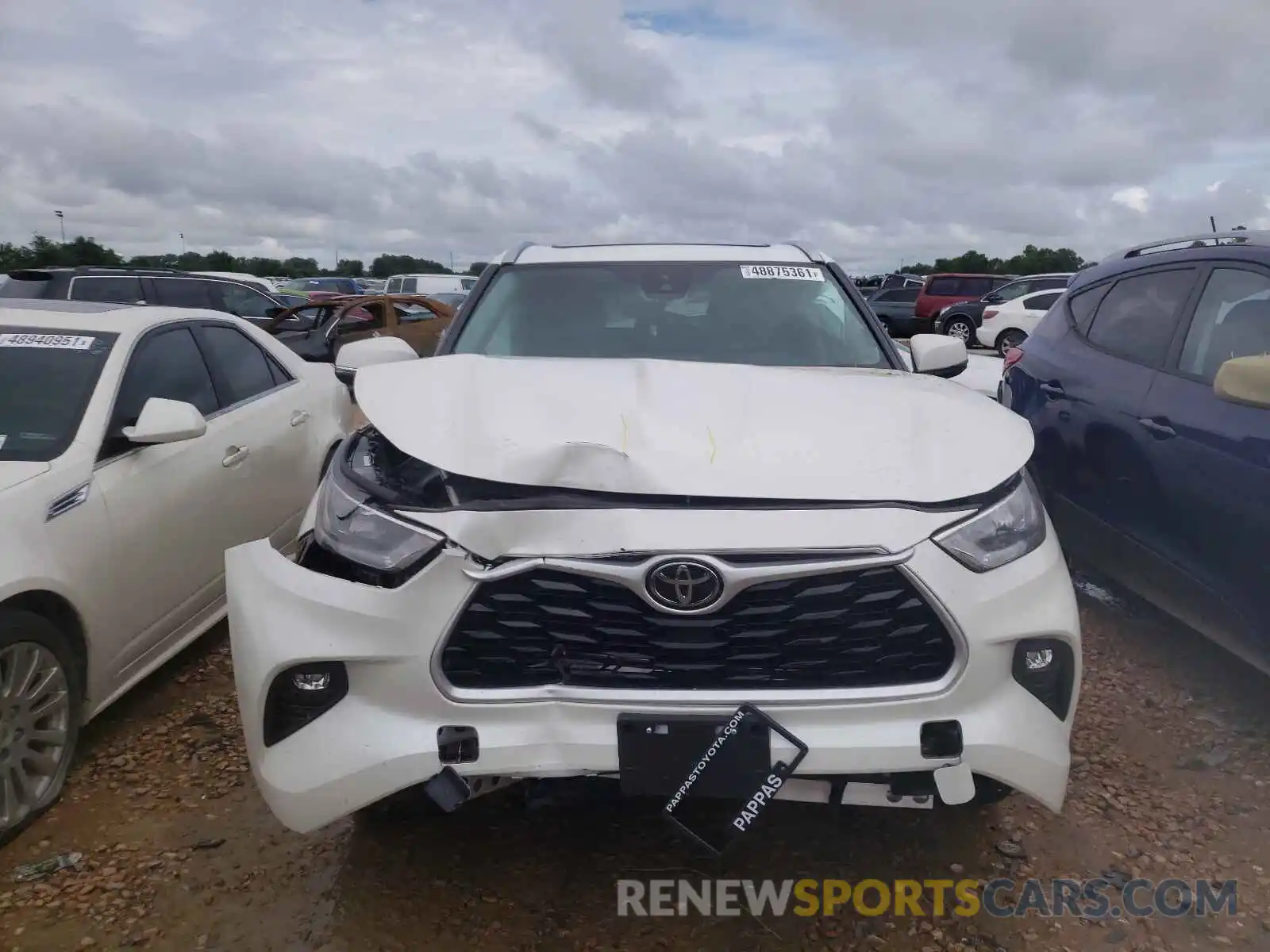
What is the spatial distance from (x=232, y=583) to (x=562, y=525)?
886 millimetres

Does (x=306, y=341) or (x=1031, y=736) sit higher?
(x=1031, y=736)

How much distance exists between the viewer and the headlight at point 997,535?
2.12m

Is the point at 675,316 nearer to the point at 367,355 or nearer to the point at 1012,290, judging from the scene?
the point at 367,355

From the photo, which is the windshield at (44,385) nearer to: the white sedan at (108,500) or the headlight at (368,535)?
the white sedan at (108,500)

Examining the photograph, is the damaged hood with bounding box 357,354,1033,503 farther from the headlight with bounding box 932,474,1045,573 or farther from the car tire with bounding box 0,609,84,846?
the car tire with bounding box 0,609,84,846

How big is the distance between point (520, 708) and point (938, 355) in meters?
2.22

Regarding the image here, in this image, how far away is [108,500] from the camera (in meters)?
3.19

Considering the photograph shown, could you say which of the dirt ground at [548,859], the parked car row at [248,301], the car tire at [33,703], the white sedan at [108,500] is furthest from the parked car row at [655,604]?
the parked car row at [248,301]

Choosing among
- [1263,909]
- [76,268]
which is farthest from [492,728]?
[76,268]

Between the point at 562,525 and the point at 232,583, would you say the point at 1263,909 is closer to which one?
the point at 562,525

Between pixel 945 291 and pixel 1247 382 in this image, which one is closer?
pixel 1247 382

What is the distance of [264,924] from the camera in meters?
2.39

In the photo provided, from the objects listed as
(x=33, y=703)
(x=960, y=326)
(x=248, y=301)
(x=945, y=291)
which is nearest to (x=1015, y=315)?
(x=960, y=326)

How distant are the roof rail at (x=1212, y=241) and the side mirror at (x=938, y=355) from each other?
1239mm
